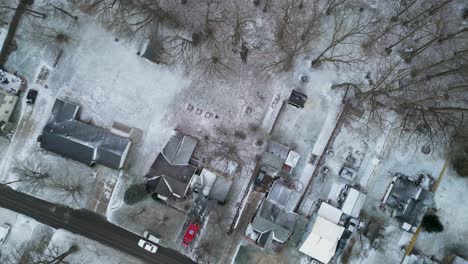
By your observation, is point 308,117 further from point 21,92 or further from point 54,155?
point 21,92

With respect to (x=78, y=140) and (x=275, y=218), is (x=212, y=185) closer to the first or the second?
(x=275, y=218)

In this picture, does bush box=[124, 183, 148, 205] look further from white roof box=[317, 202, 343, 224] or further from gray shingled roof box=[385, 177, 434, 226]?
gray shingled roof box=[385, 177, 434, 226]

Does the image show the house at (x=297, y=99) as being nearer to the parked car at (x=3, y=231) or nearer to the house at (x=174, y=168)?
the house at (x=174, y=168)

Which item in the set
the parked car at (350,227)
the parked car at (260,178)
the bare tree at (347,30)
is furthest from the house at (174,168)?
the parked car at (350,227)

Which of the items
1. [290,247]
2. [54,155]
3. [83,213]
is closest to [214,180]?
[290,247]

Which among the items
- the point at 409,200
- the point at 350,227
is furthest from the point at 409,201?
the point at 350,227

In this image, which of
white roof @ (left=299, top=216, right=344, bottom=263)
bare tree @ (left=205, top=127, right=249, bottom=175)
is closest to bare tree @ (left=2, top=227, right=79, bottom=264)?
bare tree @ (left=205, top=127, right=249, bottom=175)
